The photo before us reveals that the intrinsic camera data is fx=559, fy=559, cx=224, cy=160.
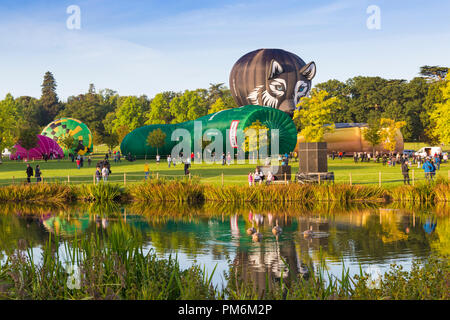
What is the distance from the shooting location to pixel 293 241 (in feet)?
51.2

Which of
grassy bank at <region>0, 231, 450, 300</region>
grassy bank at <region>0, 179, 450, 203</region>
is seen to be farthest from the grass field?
grassy bank at <region>0, 231, 450, 300</region>

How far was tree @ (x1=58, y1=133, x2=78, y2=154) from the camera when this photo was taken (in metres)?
79.1

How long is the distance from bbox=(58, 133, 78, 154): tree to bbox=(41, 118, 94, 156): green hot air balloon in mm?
632

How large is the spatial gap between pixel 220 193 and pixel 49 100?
409 ft

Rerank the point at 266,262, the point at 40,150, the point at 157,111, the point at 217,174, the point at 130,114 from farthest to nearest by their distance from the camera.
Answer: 1. the point at 130,114
2. the point at 157,111
3. the point at 40,150
4. the point at 217,174
5. the point at 266,262

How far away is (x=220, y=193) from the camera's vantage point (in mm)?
25594

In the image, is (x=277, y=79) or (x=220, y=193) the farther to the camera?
(x=277, y=79)

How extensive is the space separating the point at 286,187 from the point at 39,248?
43.3ft

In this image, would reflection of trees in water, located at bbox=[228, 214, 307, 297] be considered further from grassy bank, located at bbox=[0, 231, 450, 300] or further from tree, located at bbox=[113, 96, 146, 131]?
tree, located at bbox=[113, 96, 146, 131]

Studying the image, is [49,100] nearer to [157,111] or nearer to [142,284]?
[157,111]

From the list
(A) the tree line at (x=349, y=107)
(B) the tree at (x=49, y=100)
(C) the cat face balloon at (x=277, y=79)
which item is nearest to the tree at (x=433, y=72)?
(A) the tree line at (x=349, y=107)

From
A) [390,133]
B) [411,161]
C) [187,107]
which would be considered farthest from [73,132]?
[411,161]

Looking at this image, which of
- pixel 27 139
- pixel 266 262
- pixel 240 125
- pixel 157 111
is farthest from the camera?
pixel 157 111
